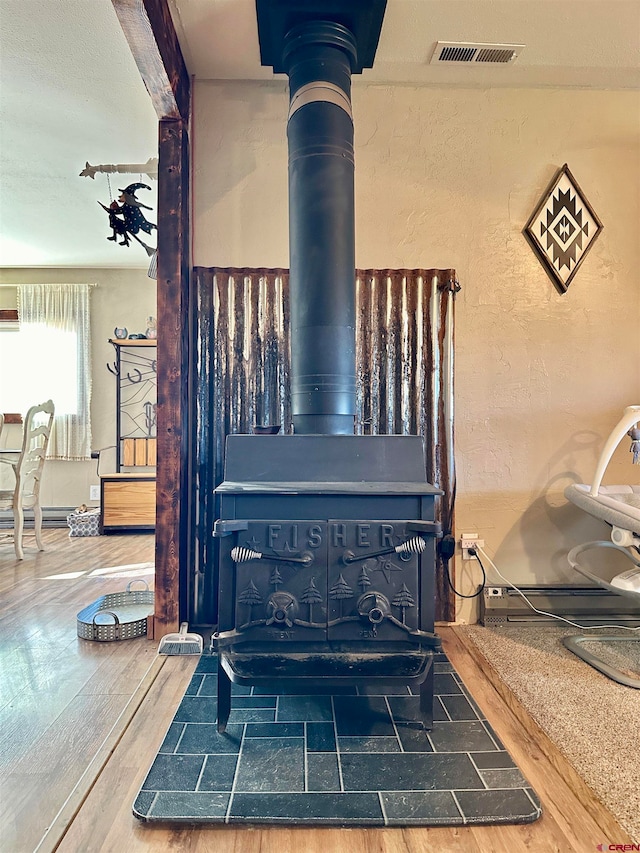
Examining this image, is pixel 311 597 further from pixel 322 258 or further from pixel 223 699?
pixel 322 258

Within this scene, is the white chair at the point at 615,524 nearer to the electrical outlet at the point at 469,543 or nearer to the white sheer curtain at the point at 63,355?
the electrical outlet at the point at 469,543

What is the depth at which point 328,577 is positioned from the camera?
1.53 meters

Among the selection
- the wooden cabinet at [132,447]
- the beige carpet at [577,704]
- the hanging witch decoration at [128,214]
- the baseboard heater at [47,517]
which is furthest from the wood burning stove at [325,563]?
the baseboard heater at [47,517]

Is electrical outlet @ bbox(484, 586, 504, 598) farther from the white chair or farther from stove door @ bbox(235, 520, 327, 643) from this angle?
stove door @ bbox(235, 520, 327, 643)

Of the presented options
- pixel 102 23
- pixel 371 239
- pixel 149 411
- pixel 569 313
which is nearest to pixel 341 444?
pixel 371 239

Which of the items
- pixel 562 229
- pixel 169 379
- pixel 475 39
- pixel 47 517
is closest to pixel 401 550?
pixel 169 379

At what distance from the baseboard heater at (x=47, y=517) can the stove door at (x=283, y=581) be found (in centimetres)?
389

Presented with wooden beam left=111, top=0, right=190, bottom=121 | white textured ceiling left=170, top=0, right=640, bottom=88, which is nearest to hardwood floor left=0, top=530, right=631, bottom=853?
wooden beam left=111, top=0, right=190, bottom=121

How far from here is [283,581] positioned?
4.99 feet

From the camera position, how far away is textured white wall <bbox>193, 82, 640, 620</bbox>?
238cm

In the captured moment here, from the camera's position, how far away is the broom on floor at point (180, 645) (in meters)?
2.04

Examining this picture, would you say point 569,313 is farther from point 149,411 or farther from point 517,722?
point 149,411

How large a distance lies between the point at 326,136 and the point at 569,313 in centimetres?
136

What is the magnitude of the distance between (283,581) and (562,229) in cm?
199
